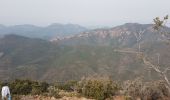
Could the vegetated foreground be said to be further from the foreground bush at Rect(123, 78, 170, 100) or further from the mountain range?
Result: the mountain range

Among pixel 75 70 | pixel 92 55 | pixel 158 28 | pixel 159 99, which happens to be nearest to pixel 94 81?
pixel 159 99

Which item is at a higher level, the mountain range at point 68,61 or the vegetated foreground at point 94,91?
the vegetated foreground at point 94,91

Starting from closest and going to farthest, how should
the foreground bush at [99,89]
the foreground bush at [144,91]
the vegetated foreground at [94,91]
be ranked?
the vegetated foreground at [94,91]
the foreground bush at [99,89]
the foreground bush at [144,91]

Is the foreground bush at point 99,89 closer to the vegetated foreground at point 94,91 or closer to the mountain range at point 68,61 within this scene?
the vegetated foreground at point 94,91

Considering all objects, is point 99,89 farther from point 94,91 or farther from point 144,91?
point 144,91

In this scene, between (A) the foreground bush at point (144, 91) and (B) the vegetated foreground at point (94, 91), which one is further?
(A) the foreground bush at point (144, 91)

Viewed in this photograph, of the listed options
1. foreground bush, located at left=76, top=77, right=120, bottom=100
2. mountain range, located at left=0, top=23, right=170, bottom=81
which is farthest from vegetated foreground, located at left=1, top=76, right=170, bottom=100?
mountain range, located at left=0, top=23, right=170, bottom=81

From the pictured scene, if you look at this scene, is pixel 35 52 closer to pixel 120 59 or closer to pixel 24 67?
pixel 24 67

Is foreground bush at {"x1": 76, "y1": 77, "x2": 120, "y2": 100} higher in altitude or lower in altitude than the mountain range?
higher

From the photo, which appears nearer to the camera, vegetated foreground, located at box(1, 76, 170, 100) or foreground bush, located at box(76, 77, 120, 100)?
vegetated foreground, located at box(1, 76, 170, 100)

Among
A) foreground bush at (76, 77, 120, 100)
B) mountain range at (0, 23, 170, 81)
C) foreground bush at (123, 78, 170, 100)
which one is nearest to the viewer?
foreground bush at (76, 77, 120, 100)

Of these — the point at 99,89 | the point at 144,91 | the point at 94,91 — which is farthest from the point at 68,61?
the point at 99,89

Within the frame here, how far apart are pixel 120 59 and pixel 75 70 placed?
60.7 ft

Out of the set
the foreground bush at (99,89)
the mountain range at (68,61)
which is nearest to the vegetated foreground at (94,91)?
the foreground bush at (99,89)
